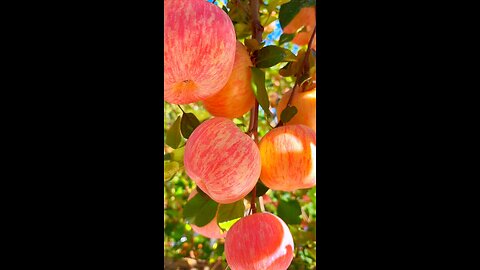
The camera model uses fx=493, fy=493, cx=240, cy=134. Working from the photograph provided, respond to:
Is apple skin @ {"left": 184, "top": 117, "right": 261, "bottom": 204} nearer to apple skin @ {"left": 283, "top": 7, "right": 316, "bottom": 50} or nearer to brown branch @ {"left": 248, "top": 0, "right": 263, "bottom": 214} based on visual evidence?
brown branch @ {"left": 248, "top": 0, "right": 263, "bottom": 214}

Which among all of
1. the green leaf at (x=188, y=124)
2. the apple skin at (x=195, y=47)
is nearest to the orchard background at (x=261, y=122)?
the green leaf at (x=188, y=124)

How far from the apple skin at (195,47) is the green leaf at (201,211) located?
0.22m

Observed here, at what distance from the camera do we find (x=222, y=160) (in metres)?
0.53

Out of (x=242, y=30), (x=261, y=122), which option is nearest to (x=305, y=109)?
(x=242, y=30)

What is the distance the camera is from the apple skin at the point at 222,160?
1.71 ft

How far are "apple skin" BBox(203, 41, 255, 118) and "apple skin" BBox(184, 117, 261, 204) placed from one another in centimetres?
4

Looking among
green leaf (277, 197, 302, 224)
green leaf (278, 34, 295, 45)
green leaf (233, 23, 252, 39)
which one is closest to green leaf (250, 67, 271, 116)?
green leaf (233, 23, 252, 39)

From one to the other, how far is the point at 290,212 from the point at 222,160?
0.35 meters

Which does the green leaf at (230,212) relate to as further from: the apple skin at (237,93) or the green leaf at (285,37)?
the green leaf at (285,37)

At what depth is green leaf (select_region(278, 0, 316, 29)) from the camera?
0.68 metres

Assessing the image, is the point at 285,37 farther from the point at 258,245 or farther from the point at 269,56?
the point at 258,245
